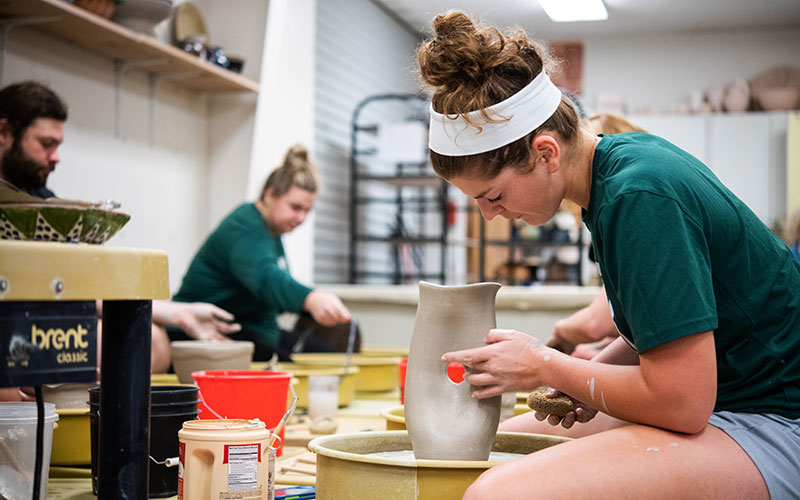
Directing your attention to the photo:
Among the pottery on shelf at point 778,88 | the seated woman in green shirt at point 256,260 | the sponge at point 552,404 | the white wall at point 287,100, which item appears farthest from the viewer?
the pottery on shelf at point 778,88

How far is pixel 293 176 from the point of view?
3.51m

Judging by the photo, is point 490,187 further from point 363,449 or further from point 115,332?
point 115,332

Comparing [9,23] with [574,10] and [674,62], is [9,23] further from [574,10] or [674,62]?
[674,62]

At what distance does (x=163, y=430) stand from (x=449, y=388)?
0.55 metres

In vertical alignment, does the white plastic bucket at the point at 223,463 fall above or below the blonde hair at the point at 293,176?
below

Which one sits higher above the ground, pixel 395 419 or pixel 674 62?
pixel 674 62

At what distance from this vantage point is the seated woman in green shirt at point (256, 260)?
130 inches

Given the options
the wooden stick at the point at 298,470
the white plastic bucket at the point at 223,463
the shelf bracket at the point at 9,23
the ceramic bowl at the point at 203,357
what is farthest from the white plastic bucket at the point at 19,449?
the shelf bracket at the point at 9,23

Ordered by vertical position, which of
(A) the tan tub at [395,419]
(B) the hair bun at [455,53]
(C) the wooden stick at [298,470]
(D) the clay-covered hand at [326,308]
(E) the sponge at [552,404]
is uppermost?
(B) the hair bun at [455,53]

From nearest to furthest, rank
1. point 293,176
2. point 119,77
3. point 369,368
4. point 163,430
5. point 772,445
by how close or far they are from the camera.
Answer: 1. point 772,445
2. point 163,430
3. point 369,368
4. point 293,176
5. point 119,77

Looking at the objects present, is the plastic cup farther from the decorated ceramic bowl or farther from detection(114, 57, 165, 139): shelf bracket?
detection(114, 57, 165, 139): shelf bracket

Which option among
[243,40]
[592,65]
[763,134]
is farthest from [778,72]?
[243,40]

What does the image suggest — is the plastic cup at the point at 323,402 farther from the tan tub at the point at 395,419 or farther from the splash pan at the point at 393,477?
the splash pan at the point at 393,477

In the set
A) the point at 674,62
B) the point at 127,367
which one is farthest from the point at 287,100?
the point at 674,62
